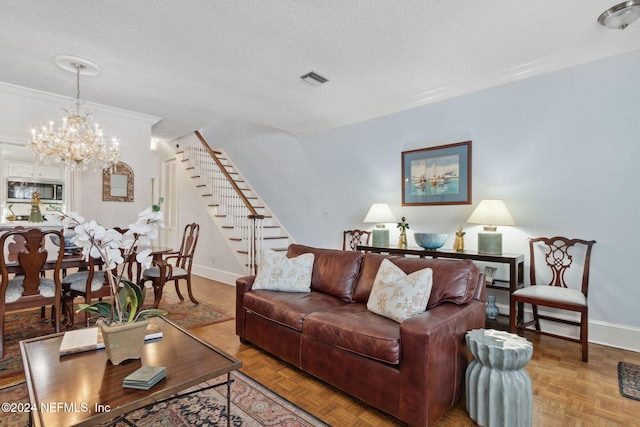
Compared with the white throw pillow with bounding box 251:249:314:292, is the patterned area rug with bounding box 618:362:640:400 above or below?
below

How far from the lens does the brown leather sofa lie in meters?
1.66

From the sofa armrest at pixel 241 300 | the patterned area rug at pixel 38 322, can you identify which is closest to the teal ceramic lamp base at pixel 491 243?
the sofa armrest at pixel 241 300

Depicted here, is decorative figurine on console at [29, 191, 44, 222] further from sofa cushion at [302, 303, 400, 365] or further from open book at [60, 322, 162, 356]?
sofa cushion at [302, 303, 400, 365]

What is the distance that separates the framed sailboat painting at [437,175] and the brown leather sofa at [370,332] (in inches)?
64.2

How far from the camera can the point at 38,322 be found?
10.9 feet

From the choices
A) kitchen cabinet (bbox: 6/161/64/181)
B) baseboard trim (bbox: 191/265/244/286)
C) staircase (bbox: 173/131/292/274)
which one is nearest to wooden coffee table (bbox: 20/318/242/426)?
staircase (bbox: 173/131/292/274)

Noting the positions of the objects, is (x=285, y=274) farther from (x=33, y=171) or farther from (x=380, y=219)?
(x=33, y=171)

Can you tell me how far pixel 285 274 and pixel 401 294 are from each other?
1.13m

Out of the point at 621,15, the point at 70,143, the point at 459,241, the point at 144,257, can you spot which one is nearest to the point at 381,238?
the point at 459,241

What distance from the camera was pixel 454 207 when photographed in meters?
3.74

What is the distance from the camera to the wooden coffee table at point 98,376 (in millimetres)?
1149

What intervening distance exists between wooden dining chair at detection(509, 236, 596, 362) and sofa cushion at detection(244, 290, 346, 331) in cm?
166

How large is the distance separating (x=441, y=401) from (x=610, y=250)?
228 centimetres

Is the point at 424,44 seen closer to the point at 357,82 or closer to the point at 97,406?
the point at 357,82
